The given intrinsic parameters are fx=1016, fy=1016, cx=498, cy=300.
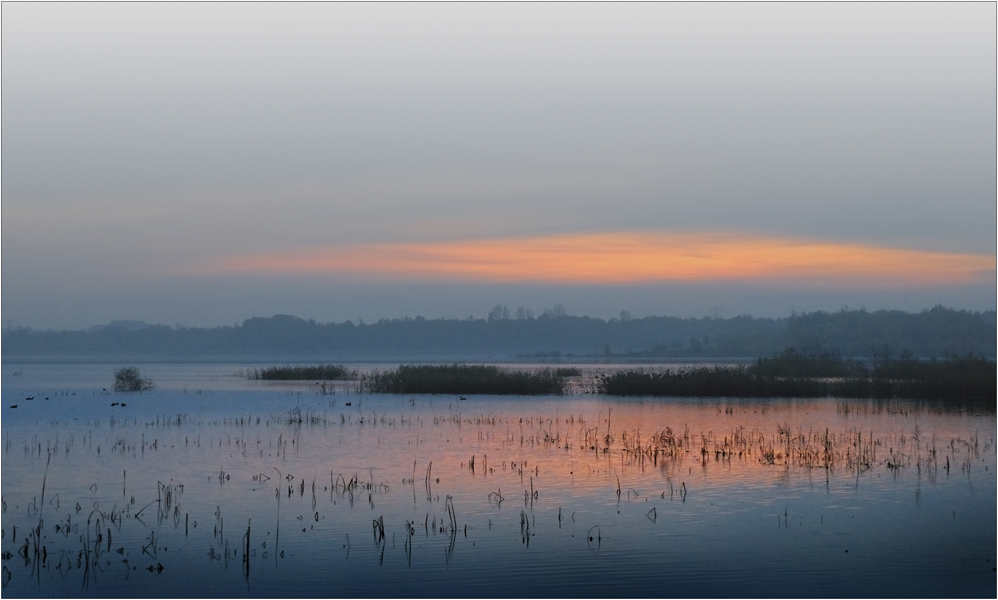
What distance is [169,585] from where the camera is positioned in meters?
10.6

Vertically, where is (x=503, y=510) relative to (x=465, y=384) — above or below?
below

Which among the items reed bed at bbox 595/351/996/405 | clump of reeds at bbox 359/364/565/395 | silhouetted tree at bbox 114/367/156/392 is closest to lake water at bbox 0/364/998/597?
reed bed at bbox 595/351/996/405

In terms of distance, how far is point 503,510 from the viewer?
14.2 m

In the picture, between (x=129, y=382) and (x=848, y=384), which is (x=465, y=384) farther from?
(x=129, y=382)

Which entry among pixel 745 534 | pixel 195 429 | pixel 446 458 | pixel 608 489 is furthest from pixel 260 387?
pixel 745 534

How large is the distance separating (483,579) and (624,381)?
30.7 m

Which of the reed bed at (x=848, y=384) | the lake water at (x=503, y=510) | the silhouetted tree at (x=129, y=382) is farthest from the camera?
the silhouetted tree at (x=129, y=382)

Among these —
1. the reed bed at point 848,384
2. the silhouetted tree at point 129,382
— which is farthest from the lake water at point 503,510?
the silhouetted tree at point 129,382

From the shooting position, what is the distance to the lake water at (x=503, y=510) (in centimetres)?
1078

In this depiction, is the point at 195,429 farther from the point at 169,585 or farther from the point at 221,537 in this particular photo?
the point at 169,585

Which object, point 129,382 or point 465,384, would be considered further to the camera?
point 129,382

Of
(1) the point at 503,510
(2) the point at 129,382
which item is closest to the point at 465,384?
(2) the point at 129,382

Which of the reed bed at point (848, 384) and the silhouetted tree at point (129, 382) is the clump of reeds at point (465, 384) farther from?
the silhouetted tree at point (129, 382)

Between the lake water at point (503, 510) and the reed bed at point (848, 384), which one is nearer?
the lake water at point (503, 510)
